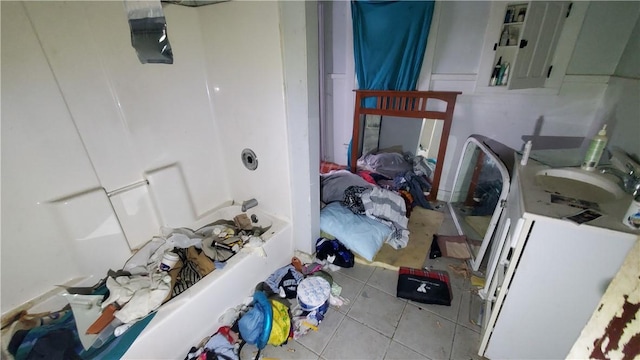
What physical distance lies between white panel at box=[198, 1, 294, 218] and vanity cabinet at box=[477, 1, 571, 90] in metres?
1.67

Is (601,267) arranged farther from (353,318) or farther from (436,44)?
(436,44)

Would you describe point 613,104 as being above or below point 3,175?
above

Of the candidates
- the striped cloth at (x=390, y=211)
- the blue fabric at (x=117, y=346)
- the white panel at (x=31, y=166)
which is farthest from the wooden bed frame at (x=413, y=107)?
the blue fabric at (x=117, y=346)

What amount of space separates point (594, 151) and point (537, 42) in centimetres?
101

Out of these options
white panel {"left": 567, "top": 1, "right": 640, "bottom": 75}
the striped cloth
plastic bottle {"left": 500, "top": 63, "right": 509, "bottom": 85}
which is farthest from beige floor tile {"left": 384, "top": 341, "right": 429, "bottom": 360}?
white panel {"left": 567, "top": 1, "right": 640, "bottom": 75}

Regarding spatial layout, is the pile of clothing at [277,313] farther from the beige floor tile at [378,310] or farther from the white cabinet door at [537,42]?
the white cabinet door at [537,42]

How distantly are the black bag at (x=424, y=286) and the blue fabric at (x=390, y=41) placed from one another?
1.69 meters

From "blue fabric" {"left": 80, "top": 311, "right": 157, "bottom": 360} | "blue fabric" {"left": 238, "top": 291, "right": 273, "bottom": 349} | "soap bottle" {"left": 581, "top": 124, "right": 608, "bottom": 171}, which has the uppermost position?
"soap bottle" {"left": 581, "top": 124, "right": 608, "bottom": 171}

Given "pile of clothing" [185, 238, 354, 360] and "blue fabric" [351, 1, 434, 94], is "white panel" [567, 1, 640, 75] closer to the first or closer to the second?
A: "blue fabric" [351, 1, 434, 94]

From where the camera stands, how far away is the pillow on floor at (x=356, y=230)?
5.93 feet

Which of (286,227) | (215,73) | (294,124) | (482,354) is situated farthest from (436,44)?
(482,354)

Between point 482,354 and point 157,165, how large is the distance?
2112 millimetres

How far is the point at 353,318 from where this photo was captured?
1.48 meters

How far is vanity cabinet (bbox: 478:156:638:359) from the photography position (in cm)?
85
